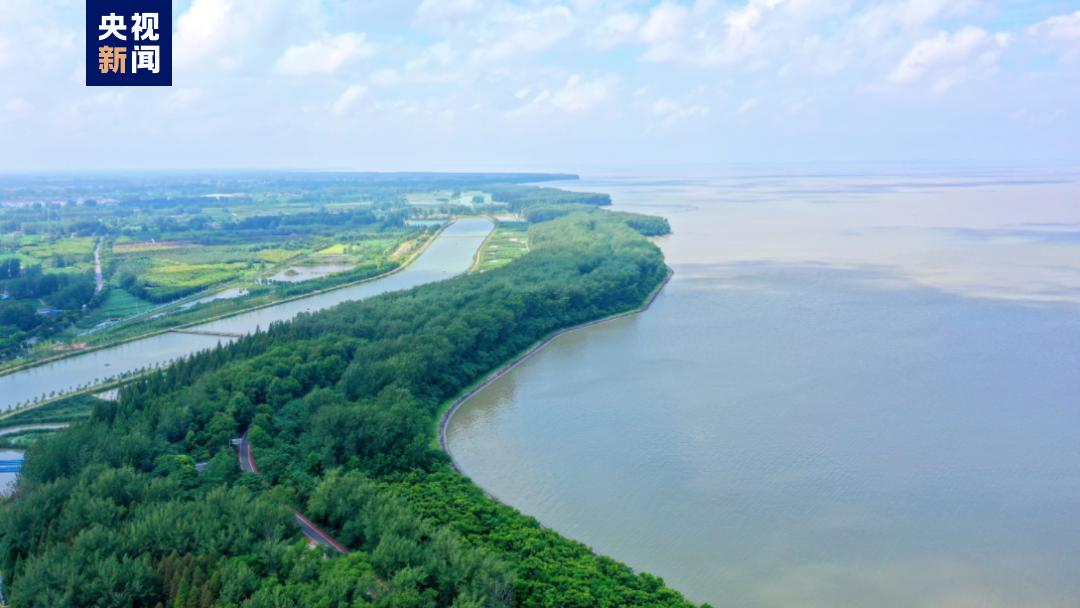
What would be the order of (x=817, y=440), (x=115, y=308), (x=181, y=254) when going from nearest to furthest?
1. (x=817, y=440)
2. (x=115, y=308)
3. (x=181, y=254)

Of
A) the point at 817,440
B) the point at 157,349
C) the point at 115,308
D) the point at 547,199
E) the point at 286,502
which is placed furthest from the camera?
the point at 547,199

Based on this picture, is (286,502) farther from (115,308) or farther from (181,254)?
(181,254)

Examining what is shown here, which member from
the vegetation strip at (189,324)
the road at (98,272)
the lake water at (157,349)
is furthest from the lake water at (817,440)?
the road at (98,272)

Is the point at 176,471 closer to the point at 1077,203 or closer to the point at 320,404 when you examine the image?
the point at 320,404

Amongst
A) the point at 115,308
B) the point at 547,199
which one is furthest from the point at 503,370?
the point at 547,199

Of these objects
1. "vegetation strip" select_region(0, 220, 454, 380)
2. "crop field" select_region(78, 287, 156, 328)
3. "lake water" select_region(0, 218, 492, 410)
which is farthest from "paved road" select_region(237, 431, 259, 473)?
"crop field" select_region(78, 287, 156, 328)

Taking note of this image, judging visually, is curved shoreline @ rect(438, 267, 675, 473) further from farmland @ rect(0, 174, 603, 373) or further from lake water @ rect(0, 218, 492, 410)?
farmland @ rect(0, 174, 603, 373)

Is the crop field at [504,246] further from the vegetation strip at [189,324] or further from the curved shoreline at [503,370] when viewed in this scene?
the curved shoreline at [503,370]

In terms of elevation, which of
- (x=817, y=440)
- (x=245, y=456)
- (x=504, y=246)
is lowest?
(x=245, y=456)
